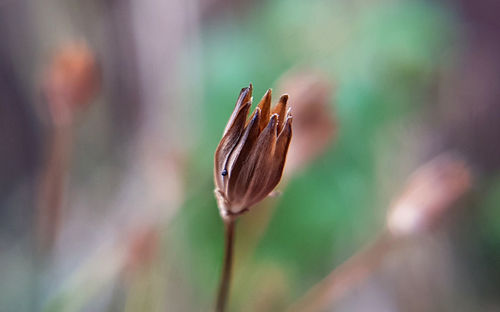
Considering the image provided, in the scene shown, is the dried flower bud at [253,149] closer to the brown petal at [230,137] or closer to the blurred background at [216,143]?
the brown petal at [230,137]

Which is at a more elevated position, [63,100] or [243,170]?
[63,100]

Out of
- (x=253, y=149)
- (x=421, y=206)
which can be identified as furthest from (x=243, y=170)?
(x=421, y=206)

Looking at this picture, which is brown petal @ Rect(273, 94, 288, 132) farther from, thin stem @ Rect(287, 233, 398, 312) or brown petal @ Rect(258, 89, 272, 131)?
thin stem @ Rect(287, 233, 398, 312)

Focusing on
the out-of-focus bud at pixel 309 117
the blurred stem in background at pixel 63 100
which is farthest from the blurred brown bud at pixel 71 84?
the out-of-focus bud at pixel 309 117

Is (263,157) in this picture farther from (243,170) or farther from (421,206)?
(421,206)

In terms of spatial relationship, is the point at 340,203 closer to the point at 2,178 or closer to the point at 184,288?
the point at 184,288

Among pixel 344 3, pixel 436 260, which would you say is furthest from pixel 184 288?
pixel 344 3
